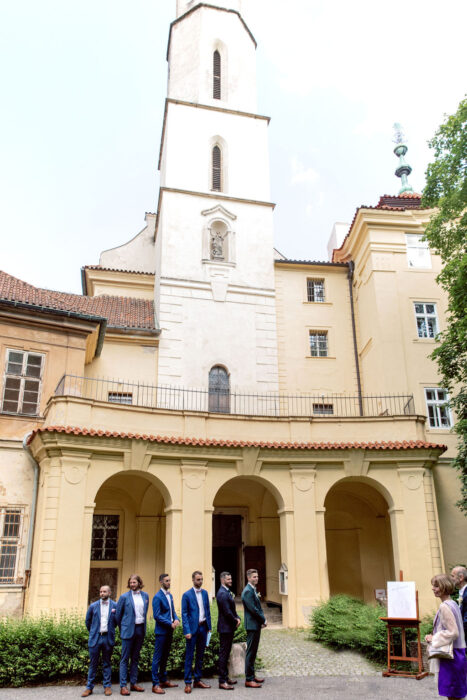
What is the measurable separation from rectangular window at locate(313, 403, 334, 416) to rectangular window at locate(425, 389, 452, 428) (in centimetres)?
419

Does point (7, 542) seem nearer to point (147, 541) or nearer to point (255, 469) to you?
point (147, 541)

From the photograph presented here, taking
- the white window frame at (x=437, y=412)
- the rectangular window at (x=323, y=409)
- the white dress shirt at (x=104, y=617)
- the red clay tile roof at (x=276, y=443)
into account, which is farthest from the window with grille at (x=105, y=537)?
→ the white window frame at (x=437, y=412)

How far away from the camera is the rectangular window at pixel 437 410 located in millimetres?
22578

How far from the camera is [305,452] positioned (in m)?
17.5

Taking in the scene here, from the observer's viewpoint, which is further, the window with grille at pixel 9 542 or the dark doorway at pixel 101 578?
the dark doorway at pixel 101 578

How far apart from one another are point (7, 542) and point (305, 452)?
842 centimetres

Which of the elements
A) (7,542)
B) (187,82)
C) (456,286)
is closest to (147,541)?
(7,542)

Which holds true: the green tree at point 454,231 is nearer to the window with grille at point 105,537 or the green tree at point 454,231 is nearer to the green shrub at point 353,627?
the green shrub at point 353,627

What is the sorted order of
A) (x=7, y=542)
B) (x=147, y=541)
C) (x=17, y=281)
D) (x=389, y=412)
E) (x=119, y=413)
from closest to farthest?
(x=7, y=542) → (x=119, y=413) → (x=147, y=541) → (x=17, y=281) → (x=389, y=412)

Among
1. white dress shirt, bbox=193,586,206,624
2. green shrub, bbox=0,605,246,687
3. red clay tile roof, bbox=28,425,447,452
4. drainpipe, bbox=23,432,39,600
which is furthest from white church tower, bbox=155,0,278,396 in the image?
white dress shirt, bbox=193,586,206,624

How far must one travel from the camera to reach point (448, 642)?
693cm

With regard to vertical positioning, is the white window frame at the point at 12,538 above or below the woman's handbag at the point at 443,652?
above

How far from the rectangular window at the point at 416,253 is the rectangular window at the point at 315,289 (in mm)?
4365

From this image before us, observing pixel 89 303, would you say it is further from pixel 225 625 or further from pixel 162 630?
pixel 225 625
